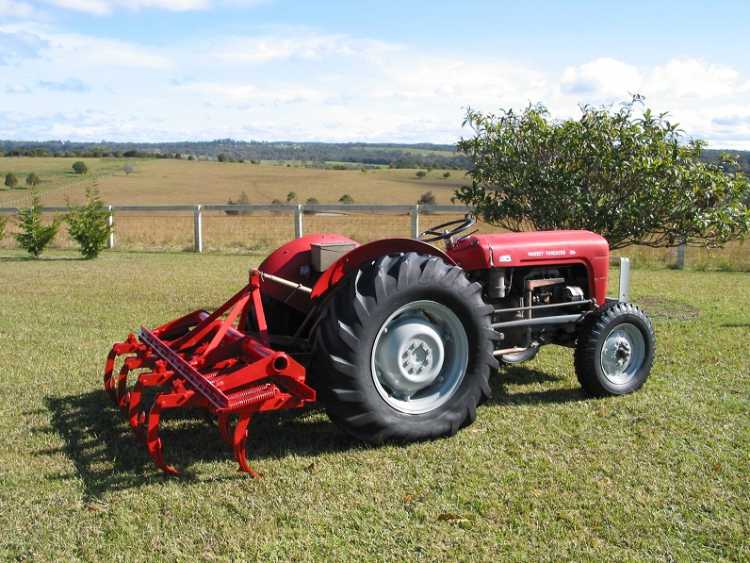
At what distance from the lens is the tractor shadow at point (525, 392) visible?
17.3ft

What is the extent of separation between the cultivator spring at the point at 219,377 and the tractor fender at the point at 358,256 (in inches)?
15.8

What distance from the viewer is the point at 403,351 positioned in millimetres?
4332

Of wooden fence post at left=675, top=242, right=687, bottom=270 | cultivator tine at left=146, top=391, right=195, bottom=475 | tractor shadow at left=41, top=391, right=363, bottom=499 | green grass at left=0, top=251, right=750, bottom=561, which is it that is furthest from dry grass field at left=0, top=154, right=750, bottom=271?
cultivator tine at left=146, top=391, right=195, bottom=475

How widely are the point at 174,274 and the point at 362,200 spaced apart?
1013 inches

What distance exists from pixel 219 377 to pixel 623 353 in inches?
116

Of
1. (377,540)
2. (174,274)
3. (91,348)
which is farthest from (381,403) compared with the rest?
(174,274)

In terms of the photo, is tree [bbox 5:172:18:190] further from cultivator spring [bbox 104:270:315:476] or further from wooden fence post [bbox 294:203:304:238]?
cultivator spring [bbox 104:270:315:476]

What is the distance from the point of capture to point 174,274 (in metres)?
12.3

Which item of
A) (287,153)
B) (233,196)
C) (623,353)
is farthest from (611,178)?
(287,153)

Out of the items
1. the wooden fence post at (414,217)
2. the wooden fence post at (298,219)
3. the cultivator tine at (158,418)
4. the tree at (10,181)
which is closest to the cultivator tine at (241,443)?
the cultivator tine at (158,418)

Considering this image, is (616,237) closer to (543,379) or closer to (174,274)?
(543,379)

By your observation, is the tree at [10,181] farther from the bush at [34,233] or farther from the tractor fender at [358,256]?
the tractor fender at [358,256]

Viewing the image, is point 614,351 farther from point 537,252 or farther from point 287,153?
point 287,153

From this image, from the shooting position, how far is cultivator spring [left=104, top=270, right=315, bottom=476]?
150 inches
